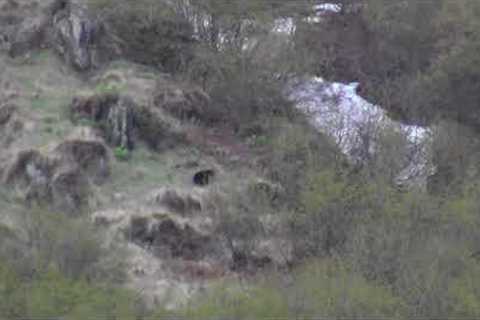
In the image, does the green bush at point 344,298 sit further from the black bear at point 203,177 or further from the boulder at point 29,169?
the boulder at point 29,169

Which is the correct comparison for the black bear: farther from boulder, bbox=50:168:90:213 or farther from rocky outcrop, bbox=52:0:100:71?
rocky outcrop, bbox=52:0:100:71

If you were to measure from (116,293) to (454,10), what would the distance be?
20.5 m

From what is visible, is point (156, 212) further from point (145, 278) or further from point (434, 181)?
point (434, 181)

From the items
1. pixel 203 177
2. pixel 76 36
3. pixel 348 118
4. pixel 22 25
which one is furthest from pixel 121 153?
pixel 22 25

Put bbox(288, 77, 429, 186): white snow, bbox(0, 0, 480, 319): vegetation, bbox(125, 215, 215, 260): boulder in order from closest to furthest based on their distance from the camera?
1. bbox(0, 0, 480, 319): vegetation
2. bbox(125, 215, 215, 260): boulder
3. bbox(288, 77, 429, 186): white snow

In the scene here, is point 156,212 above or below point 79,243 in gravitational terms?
below

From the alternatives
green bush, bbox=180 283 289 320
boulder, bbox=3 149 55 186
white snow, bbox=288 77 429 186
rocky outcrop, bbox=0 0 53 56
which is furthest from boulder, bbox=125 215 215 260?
green bush, bbox=180 283 289 320

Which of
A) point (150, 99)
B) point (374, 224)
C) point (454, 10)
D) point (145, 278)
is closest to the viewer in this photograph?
point (374, 224)

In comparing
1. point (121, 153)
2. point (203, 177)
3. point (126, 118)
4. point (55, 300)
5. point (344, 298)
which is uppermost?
point (344, 298)

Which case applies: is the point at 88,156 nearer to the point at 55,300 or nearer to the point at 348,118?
the point at 348,118

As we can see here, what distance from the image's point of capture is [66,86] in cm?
3438

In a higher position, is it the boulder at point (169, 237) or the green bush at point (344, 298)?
the green bush at point (344, 298)

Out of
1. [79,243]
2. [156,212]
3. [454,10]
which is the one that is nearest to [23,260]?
[79,243]

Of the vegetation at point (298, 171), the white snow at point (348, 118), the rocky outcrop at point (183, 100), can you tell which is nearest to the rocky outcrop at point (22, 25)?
the vegetation at point (298, 171)
